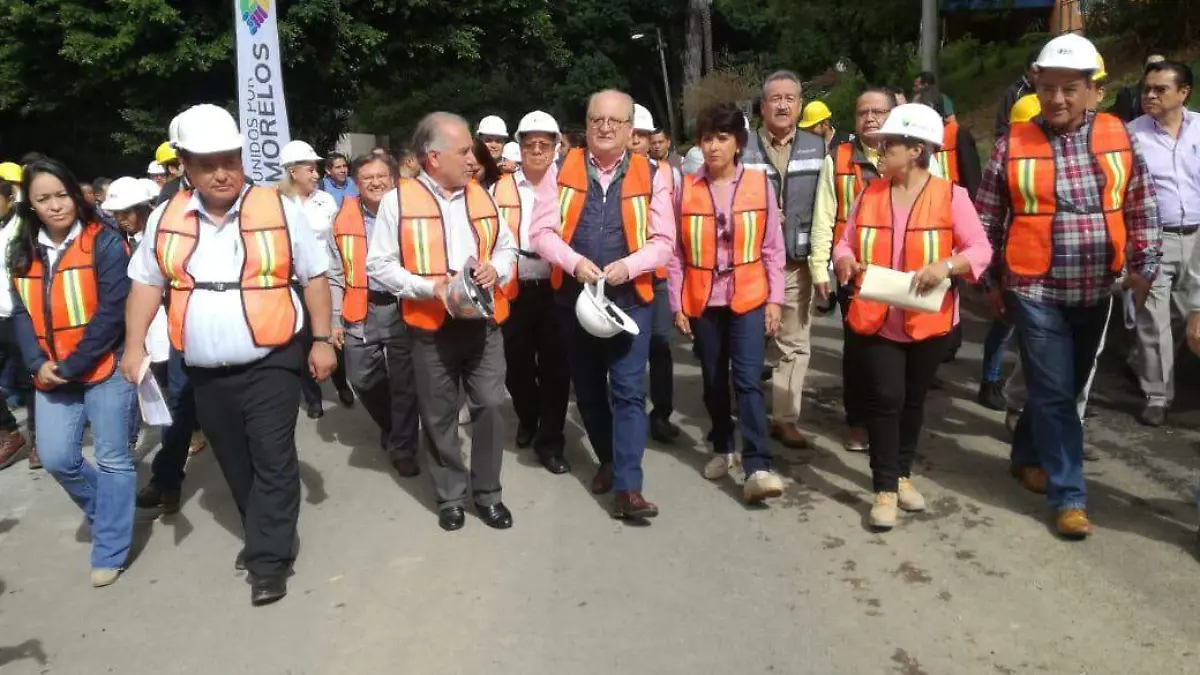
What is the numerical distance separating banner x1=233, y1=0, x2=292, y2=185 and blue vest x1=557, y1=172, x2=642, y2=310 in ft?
17.3

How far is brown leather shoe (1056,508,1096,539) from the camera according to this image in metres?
4.31

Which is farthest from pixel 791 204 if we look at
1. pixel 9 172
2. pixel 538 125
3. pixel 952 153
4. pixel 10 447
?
pixel 9 172

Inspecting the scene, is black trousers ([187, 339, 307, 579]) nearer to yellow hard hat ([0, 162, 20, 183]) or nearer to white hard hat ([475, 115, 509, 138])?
white hard hat ([475, 115, 509, 138])

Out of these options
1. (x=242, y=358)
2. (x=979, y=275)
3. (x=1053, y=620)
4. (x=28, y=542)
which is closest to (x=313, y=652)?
(x=242, y=358)

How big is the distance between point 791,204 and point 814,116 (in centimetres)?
82

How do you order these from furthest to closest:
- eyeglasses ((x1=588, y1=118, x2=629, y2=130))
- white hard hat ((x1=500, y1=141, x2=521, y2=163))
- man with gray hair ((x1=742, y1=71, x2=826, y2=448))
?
white hard hat ((x1=500, y1=141, x2=521, y2=163))
man with gray hair ((x1=742, y1=71, x2=826, y2=448))
eyeglasses ((x1=588, y1=118, x2=629, y2=130))

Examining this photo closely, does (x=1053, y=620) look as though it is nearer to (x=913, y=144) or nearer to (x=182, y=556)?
(x=913, y=144)

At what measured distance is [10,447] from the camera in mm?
6727

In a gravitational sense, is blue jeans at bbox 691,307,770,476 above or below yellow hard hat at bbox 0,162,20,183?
below

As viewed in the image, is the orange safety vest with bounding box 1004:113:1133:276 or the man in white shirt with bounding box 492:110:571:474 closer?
the orange safety vest with bounding box 1004:113:1133:276

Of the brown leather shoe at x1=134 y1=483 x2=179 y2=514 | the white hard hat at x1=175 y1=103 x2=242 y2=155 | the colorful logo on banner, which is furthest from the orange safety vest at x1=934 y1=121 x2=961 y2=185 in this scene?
the colorful logo on banner

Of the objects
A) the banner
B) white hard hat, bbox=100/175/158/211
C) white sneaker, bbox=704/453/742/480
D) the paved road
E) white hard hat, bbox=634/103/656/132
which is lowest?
the paved road

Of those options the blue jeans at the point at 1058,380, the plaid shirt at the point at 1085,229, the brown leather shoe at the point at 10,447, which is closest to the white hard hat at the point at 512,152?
the brown leather shoe at the point at 10,447

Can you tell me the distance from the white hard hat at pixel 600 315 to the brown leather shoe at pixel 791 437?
170cm
